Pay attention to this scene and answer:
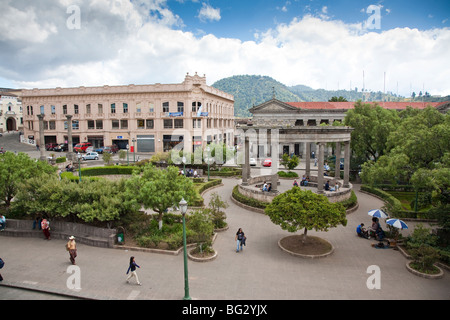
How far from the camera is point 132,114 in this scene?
58.9 metres

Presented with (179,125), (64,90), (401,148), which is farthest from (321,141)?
(64,90)

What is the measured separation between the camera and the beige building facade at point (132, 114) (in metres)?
57.2

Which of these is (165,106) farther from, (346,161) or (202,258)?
(202,258)

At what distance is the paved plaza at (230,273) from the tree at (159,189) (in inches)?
116

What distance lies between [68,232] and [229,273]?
418 inches

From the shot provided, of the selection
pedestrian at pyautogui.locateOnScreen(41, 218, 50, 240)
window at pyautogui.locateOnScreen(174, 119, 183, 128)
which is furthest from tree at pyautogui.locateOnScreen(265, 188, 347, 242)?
window at pyautogui.locateOnScreen(174, 119, 183, 128)

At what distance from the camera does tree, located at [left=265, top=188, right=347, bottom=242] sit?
56.0 ft

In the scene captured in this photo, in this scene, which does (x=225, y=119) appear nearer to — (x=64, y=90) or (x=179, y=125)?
(x=179, y=125)

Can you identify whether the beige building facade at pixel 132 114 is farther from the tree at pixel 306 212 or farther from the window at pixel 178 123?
the tree at pixel 306 212

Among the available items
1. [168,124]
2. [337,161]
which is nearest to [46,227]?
[337,161]

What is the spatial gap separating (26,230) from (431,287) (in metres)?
22.4

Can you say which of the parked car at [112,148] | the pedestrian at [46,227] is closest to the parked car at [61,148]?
the parked car at [112,148]

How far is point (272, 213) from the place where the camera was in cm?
1822

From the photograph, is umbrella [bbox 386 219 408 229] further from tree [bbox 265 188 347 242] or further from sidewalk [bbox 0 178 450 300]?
tree [bbox 265 188 347 242]
